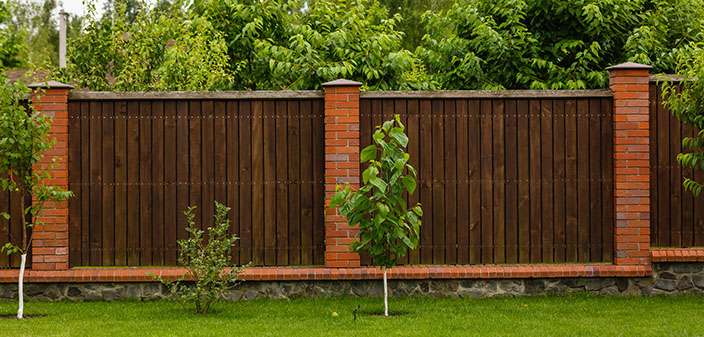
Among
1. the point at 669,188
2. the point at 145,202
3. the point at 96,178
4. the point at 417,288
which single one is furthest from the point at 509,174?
the point at 96,178

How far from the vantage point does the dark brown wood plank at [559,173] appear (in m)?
7.71

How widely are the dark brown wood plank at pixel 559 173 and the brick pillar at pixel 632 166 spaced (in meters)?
0.50

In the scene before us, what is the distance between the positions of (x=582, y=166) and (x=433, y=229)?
1585 mm

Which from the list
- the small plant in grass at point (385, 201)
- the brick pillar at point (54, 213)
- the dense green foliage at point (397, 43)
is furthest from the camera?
the dense green foliage at point (397, 43)

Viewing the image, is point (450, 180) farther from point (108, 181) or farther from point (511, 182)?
point (108, 181)

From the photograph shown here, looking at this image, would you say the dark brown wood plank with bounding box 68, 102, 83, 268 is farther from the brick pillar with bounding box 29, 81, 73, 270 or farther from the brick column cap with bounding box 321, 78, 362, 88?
the brick column cap with bounding box 321, 78, 362, 88

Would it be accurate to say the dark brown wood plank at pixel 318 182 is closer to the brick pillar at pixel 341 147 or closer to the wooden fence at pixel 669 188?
the brick pillar at pixel 341 147

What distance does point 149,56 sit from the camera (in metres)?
10.9

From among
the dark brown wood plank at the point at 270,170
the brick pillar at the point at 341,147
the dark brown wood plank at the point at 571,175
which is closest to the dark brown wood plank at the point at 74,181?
the dark brown wood plank at the point at 270,170

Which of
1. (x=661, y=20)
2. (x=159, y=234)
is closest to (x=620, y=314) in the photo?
(x=159, y=234)

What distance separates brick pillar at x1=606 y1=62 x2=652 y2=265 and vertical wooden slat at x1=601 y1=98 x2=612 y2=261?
0.39 feet

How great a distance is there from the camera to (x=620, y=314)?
22.1 feet

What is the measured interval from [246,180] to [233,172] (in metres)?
0.15

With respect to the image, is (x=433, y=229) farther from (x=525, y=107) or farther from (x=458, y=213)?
(x=525, y=107)
